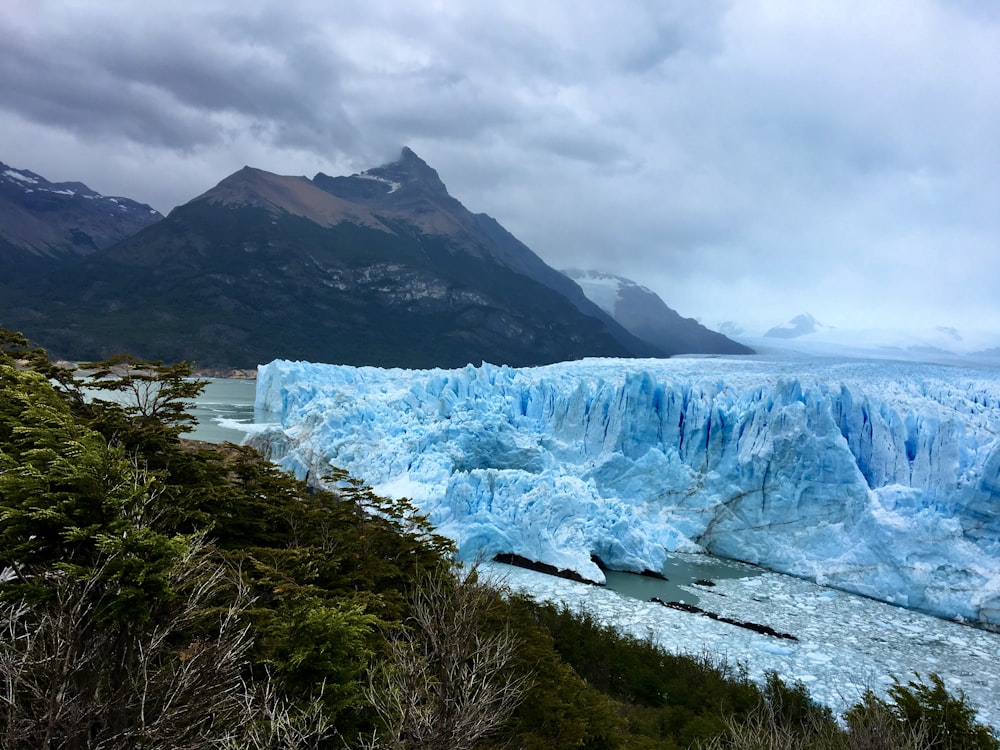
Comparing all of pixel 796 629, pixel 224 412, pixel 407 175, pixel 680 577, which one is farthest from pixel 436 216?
pixel 796 629

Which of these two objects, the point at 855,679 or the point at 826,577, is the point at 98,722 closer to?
the point at 855,679

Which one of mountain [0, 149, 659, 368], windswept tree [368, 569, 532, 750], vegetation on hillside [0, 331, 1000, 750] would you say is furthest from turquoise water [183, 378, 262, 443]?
mountain [0, 149, 659, 368]

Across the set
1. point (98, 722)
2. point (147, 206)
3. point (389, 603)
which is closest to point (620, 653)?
point (389, 603)

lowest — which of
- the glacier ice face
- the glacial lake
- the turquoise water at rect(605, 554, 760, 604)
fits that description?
the turquoise water at rect(605, 554, 760, 604)

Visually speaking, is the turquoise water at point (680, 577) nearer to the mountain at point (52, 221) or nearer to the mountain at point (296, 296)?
the mountain at point (296, 296)

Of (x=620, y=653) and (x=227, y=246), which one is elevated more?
(x=227, y=246)

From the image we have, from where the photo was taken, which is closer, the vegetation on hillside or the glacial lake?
the vegetation on hillside

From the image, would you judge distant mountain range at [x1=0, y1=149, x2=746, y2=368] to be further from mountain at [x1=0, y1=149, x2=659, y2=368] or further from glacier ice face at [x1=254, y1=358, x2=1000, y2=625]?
glacier ice face at [x1=254, y1=358, x2=1000, y2=625]
